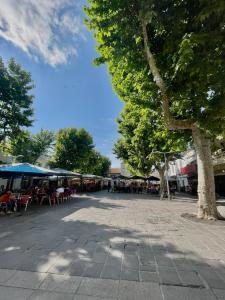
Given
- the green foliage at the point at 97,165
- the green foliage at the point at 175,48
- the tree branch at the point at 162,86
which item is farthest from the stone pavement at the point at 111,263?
the green foliage at the point at 97,165

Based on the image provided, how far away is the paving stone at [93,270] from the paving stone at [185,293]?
1.20 meters

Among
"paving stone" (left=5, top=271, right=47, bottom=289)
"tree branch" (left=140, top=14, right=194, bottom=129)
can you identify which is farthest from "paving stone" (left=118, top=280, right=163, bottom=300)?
"tree branch" (left=140, top=14, right=194, bottom=129)

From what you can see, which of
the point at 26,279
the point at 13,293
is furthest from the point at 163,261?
the point at 13,293

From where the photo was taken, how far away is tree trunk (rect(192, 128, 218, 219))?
28.4ft

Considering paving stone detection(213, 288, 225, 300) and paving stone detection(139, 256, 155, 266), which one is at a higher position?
paving stone detection(139, 256, 155, 266)

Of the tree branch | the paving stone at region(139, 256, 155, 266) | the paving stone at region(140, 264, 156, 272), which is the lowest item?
the paving stone at region(140, 264, 156, 272)

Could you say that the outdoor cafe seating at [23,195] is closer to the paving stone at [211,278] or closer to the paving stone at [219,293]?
the paving stone at [211,278]

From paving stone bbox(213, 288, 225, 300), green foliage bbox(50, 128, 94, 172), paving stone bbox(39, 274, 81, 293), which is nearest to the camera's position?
paving stone bbox(213, 288, 225, 300)

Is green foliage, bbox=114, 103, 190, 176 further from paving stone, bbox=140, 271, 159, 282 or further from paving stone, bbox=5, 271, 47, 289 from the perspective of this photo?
paving stone, bbox=5, 271, 47, 289

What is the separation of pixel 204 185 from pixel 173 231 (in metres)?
3.06

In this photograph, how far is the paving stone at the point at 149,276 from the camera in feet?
11.4

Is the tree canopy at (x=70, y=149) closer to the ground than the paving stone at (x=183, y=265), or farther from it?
farther from it

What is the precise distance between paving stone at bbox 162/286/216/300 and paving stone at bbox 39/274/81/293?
145 cm

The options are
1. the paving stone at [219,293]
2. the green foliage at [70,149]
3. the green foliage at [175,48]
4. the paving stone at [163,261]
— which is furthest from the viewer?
the green foliage at [70,149]
